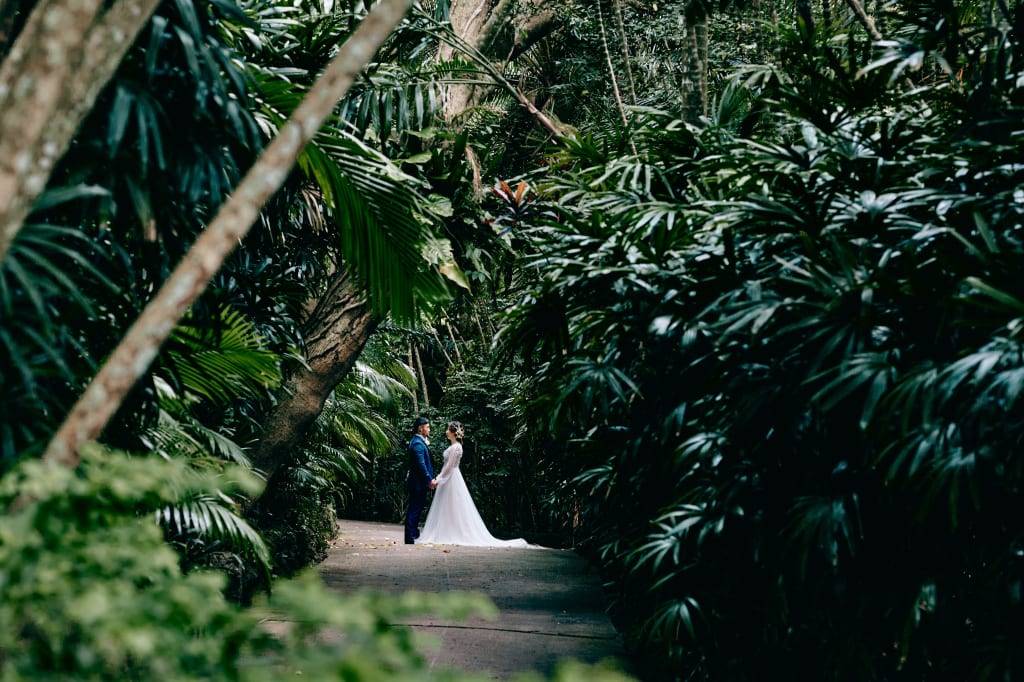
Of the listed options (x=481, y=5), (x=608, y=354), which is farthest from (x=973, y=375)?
(x=481, y=5)

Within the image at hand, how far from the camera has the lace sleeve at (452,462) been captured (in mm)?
11802

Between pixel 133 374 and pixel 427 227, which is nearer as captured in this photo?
pixel 133 374

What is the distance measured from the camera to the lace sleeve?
11802 mm

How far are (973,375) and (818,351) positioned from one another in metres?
0.55

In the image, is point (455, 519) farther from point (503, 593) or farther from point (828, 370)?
point (828, 370)

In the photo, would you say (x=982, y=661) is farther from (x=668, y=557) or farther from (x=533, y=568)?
(x=533, y=568)

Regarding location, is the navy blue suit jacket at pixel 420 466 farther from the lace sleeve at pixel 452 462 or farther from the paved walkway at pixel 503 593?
the paved walkway at pixel 503 593

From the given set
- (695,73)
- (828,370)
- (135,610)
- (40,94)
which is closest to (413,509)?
(695,73)

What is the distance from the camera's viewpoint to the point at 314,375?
6668mm

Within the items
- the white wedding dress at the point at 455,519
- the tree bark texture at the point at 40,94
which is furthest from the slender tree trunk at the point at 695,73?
the white wedding dress at the point at 455,519

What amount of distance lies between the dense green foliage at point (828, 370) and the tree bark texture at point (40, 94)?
7.71 feet

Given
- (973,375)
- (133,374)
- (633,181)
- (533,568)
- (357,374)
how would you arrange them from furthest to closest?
(357,374)
(533,568)
(633,181)
(973,375)
(133,374)

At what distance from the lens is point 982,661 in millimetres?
3113

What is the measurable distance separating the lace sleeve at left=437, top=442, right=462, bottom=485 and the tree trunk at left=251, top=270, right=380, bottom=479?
513 cm
